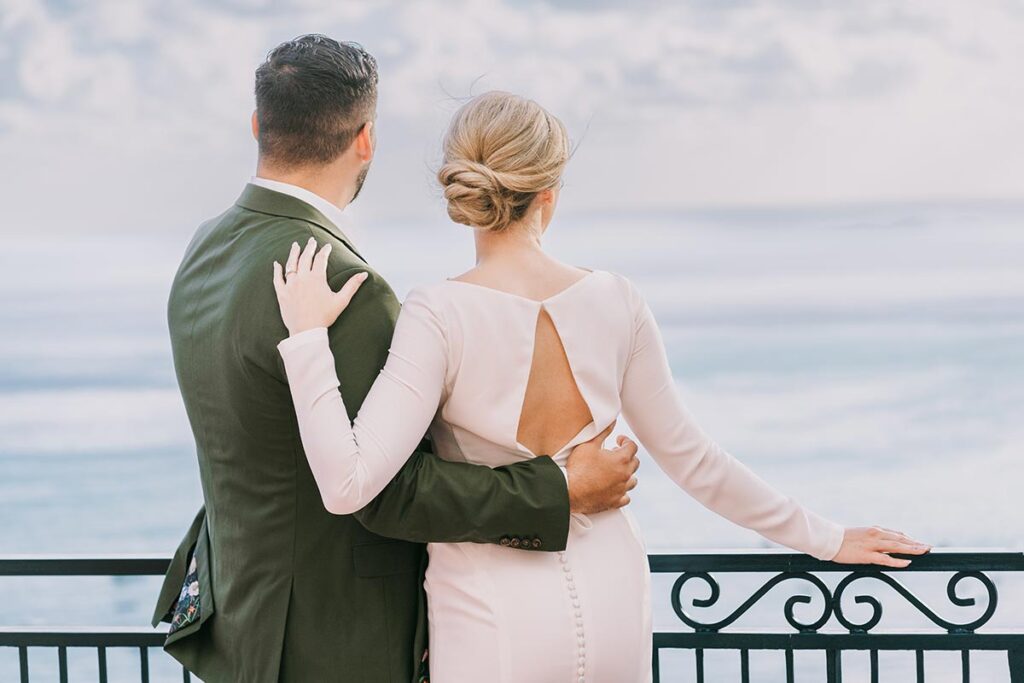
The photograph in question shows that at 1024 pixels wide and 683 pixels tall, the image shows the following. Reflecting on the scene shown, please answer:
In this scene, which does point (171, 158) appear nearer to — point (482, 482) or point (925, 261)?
point (925, 261)

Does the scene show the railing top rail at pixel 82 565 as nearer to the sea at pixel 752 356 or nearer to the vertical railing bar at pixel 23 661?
the vertical railing bar at pixel 23 661

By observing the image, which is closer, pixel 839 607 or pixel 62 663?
pixel 839 607

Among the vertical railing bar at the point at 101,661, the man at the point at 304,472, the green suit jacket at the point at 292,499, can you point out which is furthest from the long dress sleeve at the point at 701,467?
the vertical railing bar at the point at 101,661

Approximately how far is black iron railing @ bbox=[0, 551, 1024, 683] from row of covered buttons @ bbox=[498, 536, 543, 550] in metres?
0.39

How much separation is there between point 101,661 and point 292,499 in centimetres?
73

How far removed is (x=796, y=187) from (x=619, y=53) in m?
4.75

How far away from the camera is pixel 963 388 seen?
1327 centimetres

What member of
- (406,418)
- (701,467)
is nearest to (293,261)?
(406,418)

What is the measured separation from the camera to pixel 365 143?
1.70 meters

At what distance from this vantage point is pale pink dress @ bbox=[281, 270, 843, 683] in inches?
56.6

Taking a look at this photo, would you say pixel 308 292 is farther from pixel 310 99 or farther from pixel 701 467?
pixel 701 467

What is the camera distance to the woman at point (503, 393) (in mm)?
1447

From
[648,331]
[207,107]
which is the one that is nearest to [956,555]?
[648,331]

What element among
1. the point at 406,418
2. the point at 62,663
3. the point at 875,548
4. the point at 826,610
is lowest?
the point at 62,663
